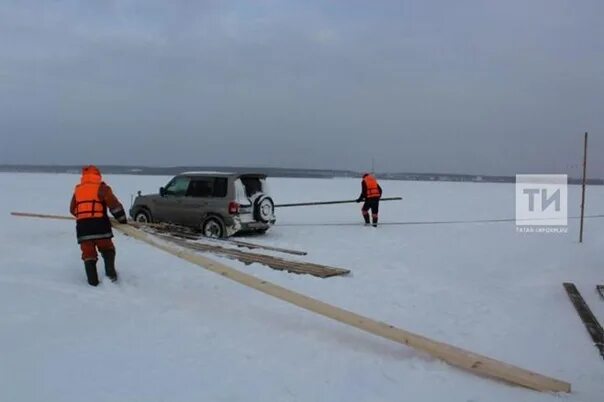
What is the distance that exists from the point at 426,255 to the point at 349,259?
74.7 inches

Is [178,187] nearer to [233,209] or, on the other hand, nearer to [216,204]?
[216,204]

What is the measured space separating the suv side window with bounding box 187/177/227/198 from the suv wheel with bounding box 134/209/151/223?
1398 millimetres

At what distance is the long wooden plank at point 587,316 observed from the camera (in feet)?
19.3

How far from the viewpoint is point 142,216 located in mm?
14438

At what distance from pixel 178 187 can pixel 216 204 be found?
1451 millimetres

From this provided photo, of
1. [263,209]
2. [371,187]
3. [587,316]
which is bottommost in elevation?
[587,316]

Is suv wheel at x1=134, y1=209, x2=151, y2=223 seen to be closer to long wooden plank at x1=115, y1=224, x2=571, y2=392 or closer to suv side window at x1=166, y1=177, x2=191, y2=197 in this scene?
suv side window at x1=166, y1=177, x2=191, y2=197

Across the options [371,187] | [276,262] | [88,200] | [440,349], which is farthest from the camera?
[371,187]

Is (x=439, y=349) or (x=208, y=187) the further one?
(x=208, y=187)

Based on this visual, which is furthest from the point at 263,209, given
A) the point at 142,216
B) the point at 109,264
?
the point at 109,264

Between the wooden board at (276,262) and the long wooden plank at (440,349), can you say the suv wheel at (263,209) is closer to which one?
the wooden board at (276,262)

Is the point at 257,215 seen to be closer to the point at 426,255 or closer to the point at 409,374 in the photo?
the point at 426,255

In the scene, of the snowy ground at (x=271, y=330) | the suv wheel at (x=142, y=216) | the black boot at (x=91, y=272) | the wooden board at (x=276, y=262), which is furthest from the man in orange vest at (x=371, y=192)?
the black boot at (x=91, y=272)

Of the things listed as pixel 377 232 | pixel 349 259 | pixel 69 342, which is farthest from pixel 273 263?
pixel 377 232
